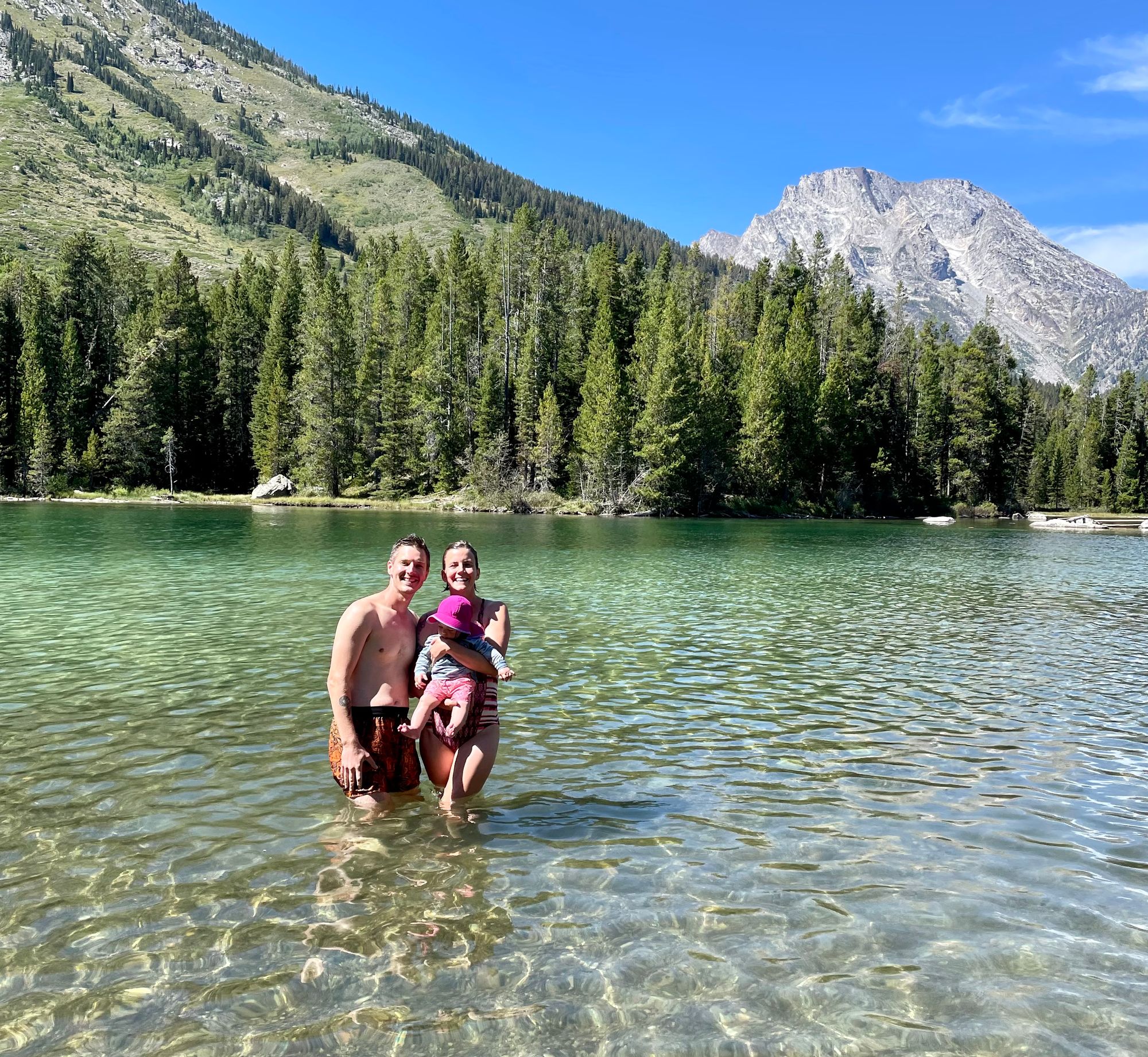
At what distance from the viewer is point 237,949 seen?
5004mm

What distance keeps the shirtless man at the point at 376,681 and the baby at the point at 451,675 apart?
0.57ft

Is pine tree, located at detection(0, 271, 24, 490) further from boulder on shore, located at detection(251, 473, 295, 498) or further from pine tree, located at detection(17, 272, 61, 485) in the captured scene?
boulder on shore, located at detection(251, 473, 295, 498)

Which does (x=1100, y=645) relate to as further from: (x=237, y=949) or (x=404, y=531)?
(x=404, y=531)

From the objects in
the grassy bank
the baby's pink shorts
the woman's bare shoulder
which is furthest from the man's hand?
the grassy bank

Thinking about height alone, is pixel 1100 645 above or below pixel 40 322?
below

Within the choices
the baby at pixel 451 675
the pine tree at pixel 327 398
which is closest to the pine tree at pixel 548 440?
the pine tree at pixel 327 398

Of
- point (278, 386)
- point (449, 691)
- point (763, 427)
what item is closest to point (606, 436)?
point (763, 427)

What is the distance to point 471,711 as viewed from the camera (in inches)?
271

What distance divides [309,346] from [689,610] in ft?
256

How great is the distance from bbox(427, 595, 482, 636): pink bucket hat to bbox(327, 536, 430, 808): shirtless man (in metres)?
0.30

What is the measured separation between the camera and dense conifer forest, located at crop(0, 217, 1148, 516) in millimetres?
81438

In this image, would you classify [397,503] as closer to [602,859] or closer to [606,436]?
[606,436]

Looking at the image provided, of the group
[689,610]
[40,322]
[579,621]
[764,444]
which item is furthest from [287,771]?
[40,322]

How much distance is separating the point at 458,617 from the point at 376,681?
0.93 m
